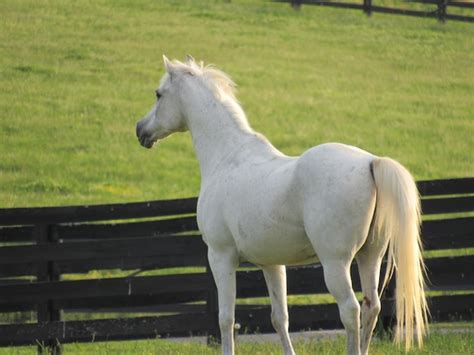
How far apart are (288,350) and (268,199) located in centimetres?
126

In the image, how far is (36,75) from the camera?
26.7 m

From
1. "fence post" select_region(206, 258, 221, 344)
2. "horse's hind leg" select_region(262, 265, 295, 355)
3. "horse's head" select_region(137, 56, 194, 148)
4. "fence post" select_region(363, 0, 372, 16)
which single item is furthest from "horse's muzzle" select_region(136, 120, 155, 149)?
"fence post" select_region(363, 0, 372, 16)

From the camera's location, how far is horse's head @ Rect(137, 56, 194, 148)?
7.95 meters

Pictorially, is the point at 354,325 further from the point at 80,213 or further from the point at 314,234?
the point at 80,213

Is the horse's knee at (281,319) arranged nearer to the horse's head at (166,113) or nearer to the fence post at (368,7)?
the horse's head at (166,113)

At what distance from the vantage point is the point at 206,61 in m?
27.4

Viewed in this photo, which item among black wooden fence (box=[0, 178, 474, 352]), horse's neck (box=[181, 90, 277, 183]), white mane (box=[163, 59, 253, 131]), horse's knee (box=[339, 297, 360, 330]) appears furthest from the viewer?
black wooden fence (box=[0, 178, 474, 352])

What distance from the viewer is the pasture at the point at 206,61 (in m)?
20.9

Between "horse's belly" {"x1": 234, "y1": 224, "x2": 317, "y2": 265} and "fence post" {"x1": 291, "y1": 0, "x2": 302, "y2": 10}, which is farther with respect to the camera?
"fence post" {"x1": 291, "y1": 0, "x2": 302, "y2": 10}

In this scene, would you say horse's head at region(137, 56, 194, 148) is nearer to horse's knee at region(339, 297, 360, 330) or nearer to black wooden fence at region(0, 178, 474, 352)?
black wooden fence at region(0, 178, 474, 352)

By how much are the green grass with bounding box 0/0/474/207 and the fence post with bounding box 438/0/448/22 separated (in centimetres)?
41

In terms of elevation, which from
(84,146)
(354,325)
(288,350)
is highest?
(354,325)

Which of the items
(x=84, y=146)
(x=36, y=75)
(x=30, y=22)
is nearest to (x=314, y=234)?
(x=84, y=146)

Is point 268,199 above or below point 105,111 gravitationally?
above
